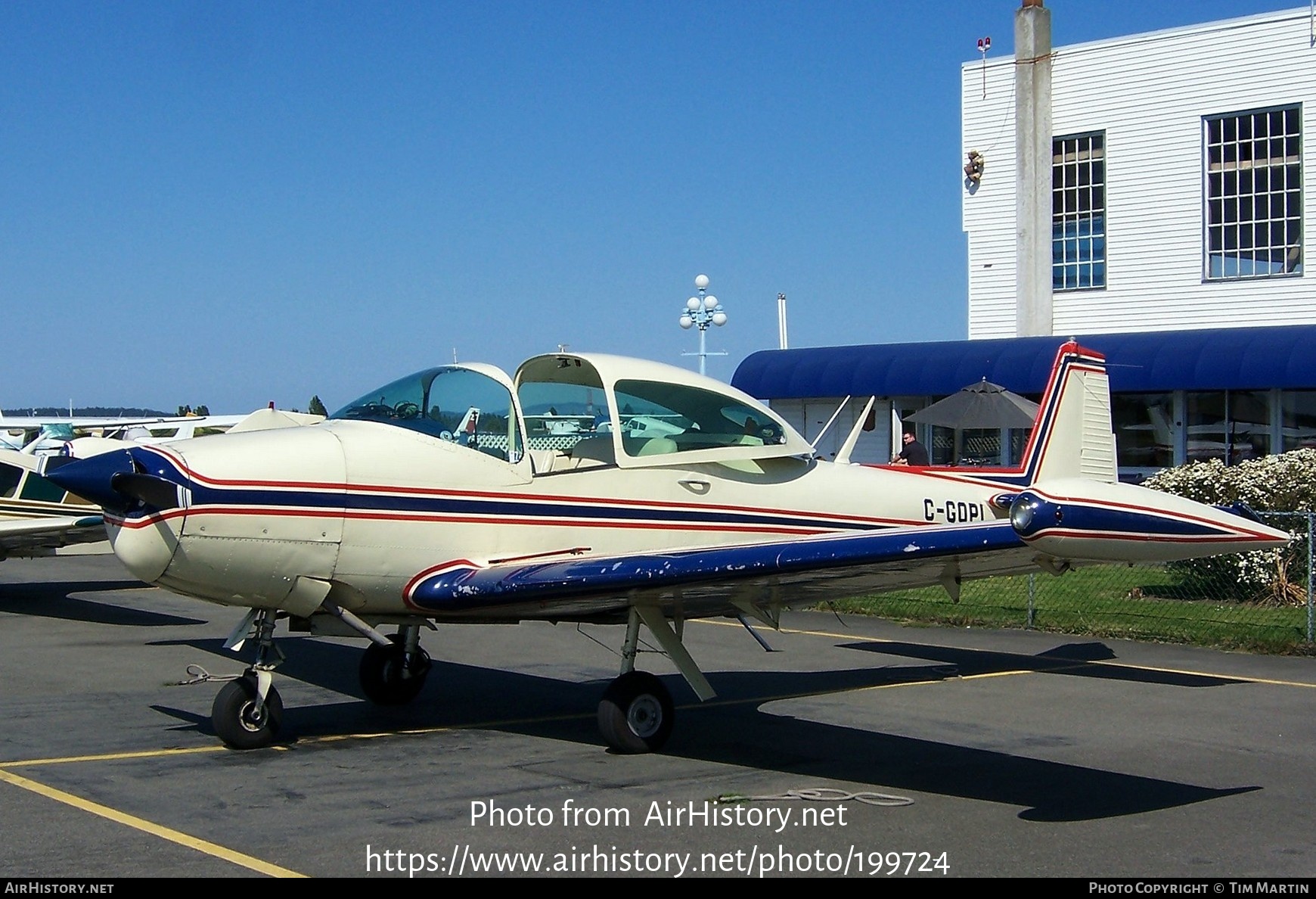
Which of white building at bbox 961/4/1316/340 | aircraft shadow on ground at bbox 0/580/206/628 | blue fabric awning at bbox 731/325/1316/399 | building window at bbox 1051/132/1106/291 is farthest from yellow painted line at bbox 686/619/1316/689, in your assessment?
building window at bbox 1051/132/1106/291

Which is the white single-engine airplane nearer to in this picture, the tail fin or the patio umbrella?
the tail fin

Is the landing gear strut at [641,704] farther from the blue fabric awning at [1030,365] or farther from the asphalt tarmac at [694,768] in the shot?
the blue fabric awning at [1030,365]

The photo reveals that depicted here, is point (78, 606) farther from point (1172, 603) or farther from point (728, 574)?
point (1172, 603)

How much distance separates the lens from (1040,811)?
260 inches

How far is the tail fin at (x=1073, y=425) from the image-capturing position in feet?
34.6

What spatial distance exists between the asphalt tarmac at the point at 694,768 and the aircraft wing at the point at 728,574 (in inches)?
36.0

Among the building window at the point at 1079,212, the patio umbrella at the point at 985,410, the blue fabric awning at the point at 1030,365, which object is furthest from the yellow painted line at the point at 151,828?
the building window at the point at 1079,212

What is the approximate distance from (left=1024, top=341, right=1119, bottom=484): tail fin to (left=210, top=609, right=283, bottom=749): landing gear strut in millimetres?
5958

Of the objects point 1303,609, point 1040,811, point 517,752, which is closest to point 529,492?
point 517,752

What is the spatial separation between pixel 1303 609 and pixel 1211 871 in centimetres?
1003

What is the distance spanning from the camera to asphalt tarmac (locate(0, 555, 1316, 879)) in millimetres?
5781

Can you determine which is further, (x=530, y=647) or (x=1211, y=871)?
(x=530, y=647)

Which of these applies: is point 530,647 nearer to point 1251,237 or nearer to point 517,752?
point 517,752

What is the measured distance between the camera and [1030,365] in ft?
78.1
